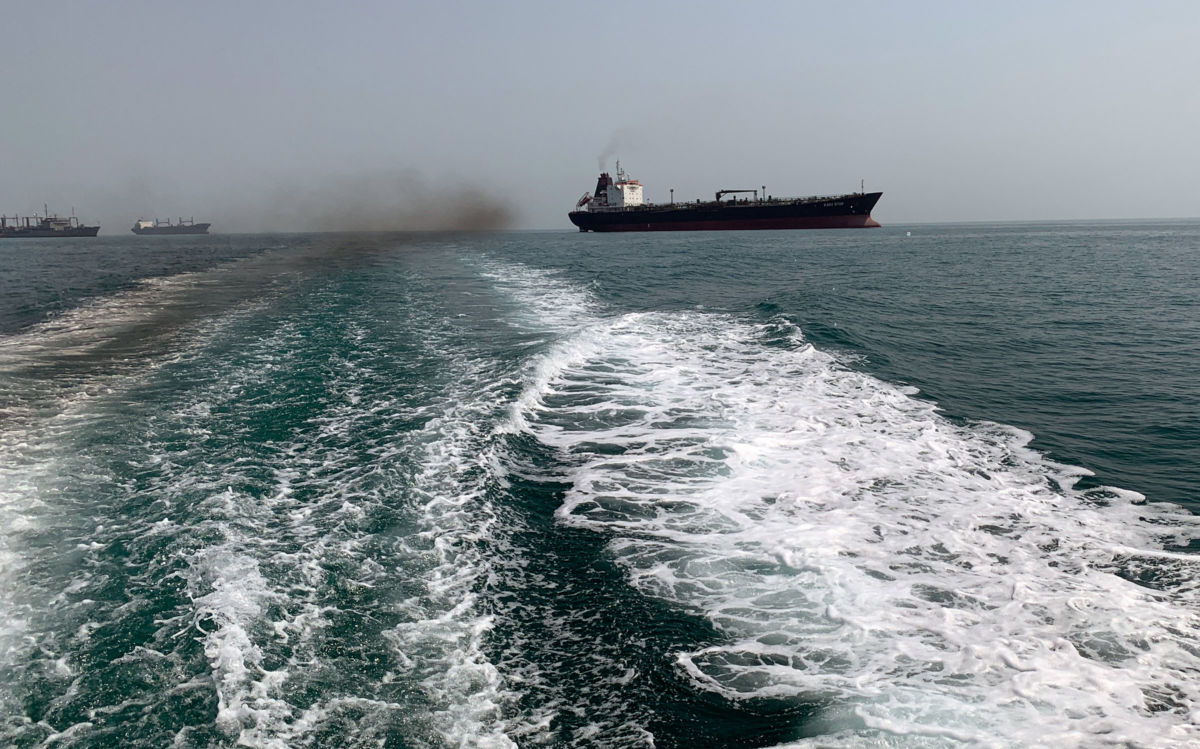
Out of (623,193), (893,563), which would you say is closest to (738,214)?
(623,193)

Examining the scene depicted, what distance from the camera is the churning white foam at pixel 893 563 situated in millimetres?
4160

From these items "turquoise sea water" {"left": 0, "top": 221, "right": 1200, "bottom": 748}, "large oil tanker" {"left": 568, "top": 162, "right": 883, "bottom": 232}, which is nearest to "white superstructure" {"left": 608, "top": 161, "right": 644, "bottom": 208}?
"large oil tanker" {"left": 568, "top": 162, "right": 883, "bottom": 232}

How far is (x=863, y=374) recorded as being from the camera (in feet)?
42.5

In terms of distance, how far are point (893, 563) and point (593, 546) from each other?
9.07 ft

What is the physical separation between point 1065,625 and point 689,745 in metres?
3.17

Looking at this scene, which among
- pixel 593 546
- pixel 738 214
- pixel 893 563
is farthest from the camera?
pixel 738 214

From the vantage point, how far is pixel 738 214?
8669 centimetres

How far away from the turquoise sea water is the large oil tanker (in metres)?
72.0

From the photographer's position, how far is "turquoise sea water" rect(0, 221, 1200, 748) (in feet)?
13.4

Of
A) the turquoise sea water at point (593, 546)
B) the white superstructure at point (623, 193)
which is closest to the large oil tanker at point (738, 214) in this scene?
the white superstructure at point (623, 193)

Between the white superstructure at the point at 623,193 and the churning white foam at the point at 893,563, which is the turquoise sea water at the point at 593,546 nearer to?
the churning white foam at the point at 893,563

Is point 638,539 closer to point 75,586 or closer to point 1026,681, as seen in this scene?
point 1026,681

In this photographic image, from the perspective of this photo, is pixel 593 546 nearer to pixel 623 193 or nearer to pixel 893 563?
pixel 893 563

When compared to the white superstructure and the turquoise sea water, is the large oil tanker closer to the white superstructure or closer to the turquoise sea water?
the white superstructure
